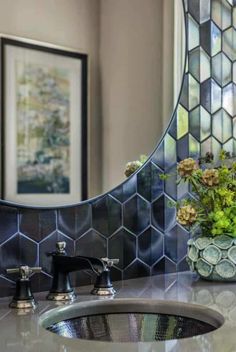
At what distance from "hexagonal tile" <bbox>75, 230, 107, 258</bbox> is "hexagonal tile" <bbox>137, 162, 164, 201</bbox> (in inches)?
8.4

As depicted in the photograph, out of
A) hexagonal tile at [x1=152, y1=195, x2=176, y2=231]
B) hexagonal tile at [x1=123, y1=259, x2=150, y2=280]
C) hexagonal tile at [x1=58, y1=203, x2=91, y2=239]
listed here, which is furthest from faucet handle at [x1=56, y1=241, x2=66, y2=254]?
hexagonal tile at [x1=152, y1=195, x2=176, y2=231]

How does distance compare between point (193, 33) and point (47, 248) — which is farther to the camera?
point (193, 33)

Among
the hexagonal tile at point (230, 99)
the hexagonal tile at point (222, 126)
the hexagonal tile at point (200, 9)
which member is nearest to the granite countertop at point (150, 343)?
the hexagonal tile at point (222, 126)

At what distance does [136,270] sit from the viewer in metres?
1.60

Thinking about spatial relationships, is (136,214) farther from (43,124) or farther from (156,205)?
(43,124)

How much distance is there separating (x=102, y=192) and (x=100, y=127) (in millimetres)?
190

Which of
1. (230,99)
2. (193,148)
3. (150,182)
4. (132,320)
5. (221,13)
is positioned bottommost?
(132,320)

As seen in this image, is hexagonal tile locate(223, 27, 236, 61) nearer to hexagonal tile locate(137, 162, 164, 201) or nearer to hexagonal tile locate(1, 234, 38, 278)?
hexagonal tile locate(137, 162, 164, 201)

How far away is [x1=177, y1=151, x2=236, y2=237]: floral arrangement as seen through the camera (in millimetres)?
1504

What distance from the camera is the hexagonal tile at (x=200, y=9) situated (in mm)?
1782

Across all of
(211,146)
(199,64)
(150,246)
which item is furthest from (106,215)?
(199,64)

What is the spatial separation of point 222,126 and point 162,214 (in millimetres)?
428

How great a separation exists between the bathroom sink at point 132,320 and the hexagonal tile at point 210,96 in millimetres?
807

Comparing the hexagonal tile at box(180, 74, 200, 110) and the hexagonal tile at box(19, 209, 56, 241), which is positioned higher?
the hexagonal tile at box(180, 74, 200, 110)
